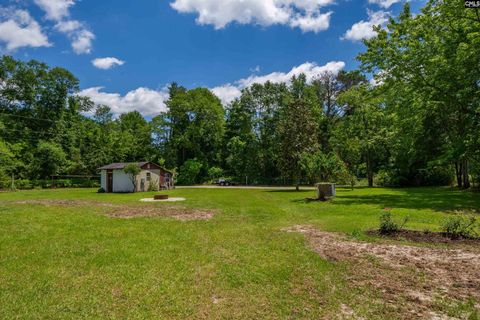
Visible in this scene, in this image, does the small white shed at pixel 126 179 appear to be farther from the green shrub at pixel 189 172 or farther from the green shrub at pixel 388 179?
the green shrub at pixel 388 179

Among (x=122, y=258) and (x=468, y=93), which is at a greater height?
(x=468, y=93)

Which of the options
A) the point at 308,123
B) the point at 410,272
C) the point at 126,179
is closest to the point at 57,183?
the point at 126,179

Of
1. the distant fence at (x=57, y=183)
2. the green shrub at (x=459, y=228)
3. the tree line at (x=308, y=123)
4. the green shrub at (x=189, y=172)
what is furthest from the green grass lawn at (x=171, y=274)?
the green shrub at (x=189, y=172)

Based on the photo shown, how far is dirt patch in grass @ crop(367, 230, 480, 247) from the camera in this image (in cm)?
682

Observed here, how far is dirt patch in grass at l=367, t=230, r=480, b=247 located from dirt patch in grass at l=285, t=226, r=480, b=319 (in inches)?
21.1

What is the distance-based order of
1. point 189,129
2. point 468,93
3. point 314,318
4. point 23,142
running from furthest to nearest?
1. point 189,129
2. point 23,142
3. point 468,93
4. point 314,318

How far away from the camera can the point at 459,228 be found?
7297 millimetres

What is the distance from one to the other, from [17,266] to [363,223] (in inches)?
363

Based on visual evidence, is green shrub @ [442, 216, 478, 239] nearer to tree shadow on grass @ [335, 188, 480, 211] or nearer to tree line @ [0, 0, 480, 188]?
tree shadow on grass @ [335, 188, 480, 211]

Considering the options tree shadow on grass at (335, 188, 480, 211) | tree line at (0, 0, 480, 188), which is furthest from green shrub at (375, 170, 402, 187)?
tree shadow on grass at (335, 188, 480, 211)

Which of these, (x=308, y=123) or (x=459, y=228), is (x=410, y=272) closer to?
(x=459, y=228)

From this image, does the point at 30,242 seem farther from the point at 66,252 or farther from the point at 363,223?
the point at 363,223

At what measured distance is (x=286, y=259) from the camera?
5.79 m

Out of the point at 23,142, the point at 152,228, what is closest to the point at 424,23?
the point at 152,228
